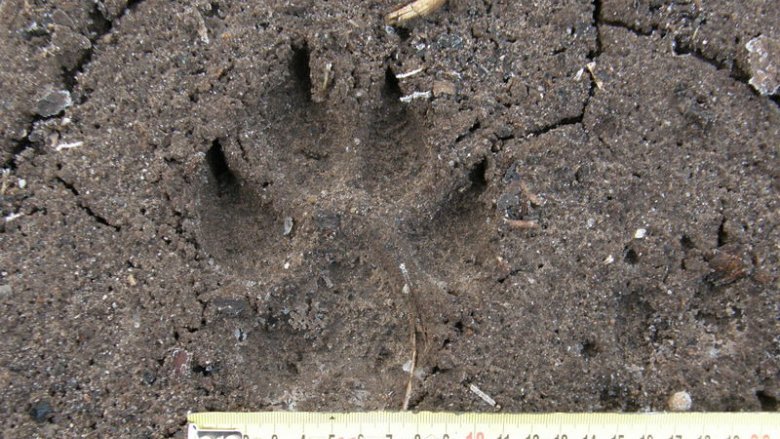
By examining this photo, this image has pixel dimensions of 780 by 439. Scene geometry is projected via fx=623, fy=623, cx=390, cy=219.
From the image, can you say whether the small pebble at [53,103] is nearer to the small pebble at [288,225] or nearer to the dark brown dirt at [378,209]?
the dark brown dirt at [378,209]

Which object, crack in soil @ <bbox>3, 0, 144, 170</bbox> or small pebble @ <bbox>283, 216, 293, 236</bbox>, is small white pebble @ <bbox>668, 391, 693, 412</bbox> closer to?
small pebble @ <bbox>283, 216, 293, 236</bbox>

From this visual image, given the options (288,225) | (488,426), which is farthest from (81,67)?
(488,426)

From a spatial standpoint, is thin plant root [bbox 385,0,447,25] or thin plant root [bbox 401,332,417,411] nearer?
thin plant root [bbox 401,332,417,411]

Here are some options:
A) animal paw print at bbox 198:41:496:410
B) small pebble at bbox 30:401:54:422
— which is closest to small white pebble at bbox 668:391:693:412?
animal paw print at bbox 198:41:496:410

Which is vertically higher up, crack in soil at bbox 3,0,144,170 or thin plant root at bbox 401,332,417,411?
crack in soil at bbox 3,0,144,170

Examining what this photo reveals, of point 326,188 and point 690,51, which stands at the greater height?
point 690,51

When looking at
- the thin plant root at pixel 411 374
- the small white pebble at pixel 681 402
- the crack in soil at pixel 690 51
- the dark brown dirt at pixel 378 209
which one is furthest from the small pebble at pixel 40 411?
the crack in soil at pixel 690 51

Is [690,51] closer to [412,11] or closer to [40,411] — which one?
[412,11]
